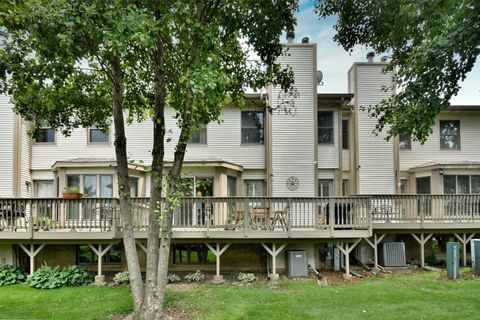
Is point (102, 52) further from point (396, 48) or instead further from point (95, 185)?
point (95, 185)

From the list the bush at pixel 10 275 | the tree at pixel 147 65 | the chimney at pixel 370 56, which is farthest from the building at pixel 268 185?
the tree at pixel 147 65

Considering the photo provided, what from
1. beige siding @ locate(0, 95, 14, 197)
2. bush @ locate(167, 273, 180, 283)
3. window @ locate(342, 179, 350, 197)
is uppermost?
beige siding @ locate(0, 95, 14, 197)

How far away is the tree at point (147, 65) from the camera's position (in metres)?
5.32

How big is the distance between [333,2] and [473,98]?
12813mm

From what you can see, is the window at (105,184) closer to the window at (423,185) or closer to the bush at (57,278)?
the bush at (57,278)

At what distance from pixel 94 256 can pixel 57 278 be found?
71.6 inches

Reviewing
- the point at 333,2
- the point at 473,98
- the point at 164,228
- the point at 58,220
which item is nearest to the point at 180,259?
the point at 58,220

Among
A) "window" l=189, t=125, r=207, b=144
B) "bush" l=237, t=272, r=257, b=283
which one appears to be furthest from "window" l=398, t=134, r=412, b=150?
"bush" l=237, t=272, r=257, b=283

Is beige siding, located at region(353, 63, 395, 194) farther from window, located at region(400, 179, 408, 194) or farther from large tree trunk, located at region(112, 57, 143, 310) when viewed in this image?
large tree trunk, located at region(112, 57, 143, 310)

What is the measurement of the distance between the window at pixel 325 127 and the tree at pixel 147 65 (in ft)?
19.4

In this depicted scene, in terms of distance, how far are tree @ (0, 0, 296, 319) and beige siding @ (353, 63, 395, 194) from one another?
22.8 ft

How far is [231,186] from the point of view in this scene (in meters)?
13.8

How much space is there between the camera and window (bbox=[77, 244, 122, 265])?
11.6 m

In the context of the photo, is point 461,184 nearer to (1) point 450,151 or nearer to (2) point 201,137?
(1) point 450,151
